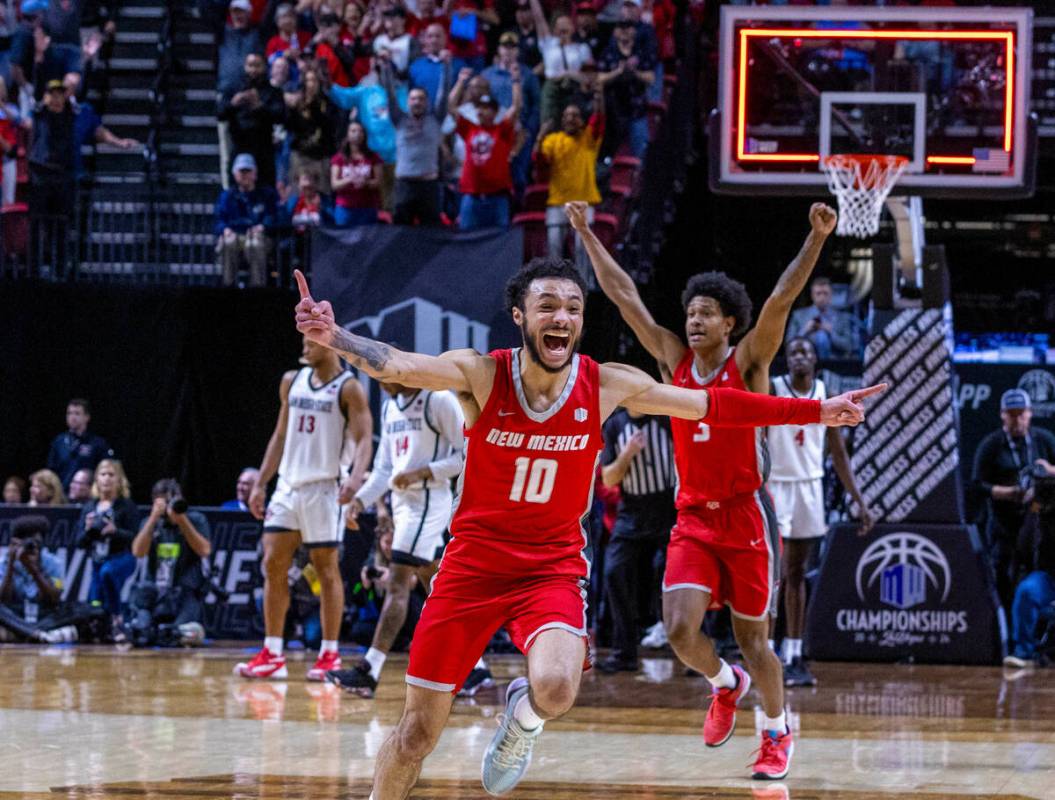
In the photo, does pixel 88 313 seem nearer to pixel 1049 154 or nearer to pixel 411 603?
pixel 411 603

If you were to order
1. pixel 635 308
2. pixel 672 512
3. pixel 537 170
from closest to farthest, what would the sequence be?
pixel 635 308
pixel 672 512
pixel 537 170

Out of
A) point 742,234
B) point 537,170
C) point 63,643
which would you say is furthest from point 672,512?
point 742,234

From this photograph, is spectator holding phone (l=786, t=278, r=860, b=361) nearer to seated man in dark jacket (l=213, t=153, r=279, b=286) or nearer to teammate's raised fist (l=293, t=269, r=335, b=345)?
seated man in dark jacket (l=213, t=153, r=279, b=286)

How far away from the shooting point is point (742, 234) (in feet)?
61.2

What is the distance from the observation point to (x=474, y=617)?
18.5 ft

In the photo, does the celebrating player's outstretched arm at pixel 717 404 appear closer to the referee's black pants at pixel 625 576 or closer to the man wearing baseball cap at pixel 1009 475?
the referee's black pants at pixel 625 576

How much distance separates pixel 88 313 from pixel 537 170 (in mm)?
4599

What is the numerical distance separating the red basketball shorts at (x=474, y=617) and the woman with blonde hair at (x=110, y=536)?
9.01 m

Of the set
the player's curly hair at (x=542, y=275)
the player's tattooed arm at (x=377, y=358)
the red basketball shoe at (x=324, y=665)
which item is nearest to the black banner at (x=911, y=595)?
the red basketball shoe at (x=324, y=665)

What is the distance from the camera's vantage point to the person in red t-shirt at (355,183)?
15.9 meters

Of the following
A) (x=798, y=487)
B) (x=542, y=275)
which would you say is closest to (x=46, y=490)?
(x=798, y=487)

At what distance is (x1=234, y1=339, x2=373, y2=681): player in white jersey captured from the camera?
36.3ft

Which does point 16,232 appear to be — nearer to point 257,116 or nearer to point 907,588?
point 257,116

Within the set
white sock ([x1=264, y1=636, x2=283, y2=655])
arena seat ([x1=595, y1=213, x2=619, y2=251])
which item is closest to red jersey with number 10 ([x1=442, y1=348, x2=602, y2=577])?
white sock ([x1=264, y1=636, x2=283, y2=655])
